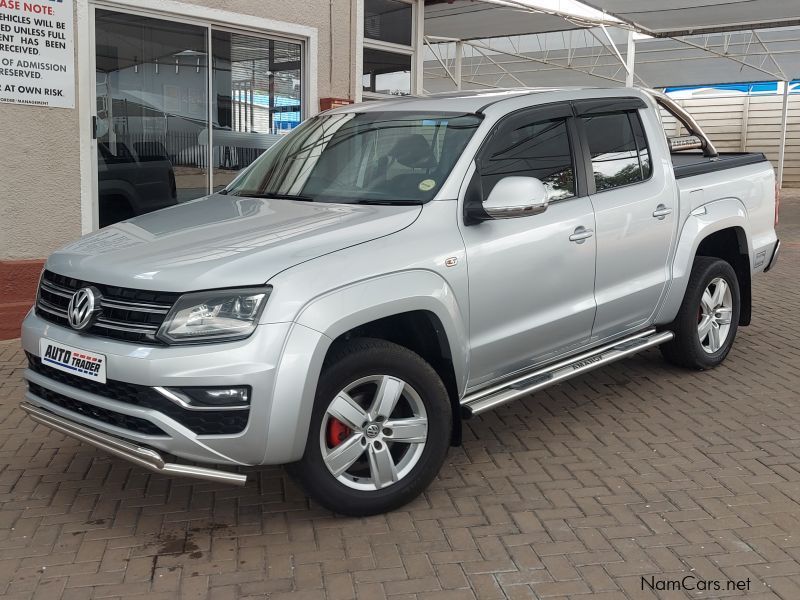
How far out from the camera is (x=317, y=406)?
3576 millimetres

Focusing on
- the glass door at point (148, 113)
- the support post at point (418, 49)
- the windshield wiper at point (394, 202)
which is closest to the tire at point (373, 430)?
the windshield wiper at point (394, 202)

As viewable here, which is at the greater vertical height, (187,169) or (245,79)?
(245,79)

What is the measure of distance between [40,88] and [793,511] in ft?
20.4

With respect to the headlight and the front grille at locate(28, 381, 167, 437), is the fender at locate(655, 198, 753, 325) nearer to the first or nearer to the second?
the headlight

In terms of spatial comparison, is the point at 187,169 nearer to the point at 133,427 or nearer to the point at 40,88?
the point at 40,88

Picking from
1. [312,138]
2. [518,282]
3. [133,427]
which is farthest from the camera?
[312,138]

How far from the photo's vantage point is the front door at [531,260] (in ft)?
13.9

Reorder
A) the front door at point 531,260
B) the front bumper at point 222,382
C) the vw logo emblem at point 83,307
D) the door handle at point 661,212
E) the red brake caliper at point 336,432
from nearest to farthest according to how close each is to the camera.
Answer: the front bumper at point 222,382 < the vw logo emblem at point 83,307 < the red brake caliper at point 336,432 < the front door at point 531,260 < the door handle at point 661,212

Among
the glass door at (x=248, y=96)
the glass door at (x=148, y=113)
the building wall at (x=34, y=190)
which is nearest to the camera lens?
the building wall at (x=34, y=190)

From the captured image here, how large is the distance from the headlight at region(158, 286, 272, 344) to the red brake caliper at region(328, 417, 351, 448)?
61cm

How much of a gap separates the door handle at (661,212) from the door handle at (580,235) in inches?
30.1

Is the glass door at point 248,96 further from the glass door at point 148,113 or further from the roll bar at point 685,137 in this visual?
the roll bar at point 685,137

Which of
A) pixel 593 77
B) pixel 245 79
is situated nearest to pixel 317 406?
pixel 245 79

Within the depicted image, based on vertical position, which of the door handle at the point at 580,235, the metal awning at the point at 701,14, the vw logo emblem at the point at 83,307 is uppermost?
the metal awning at the point at 701,14
